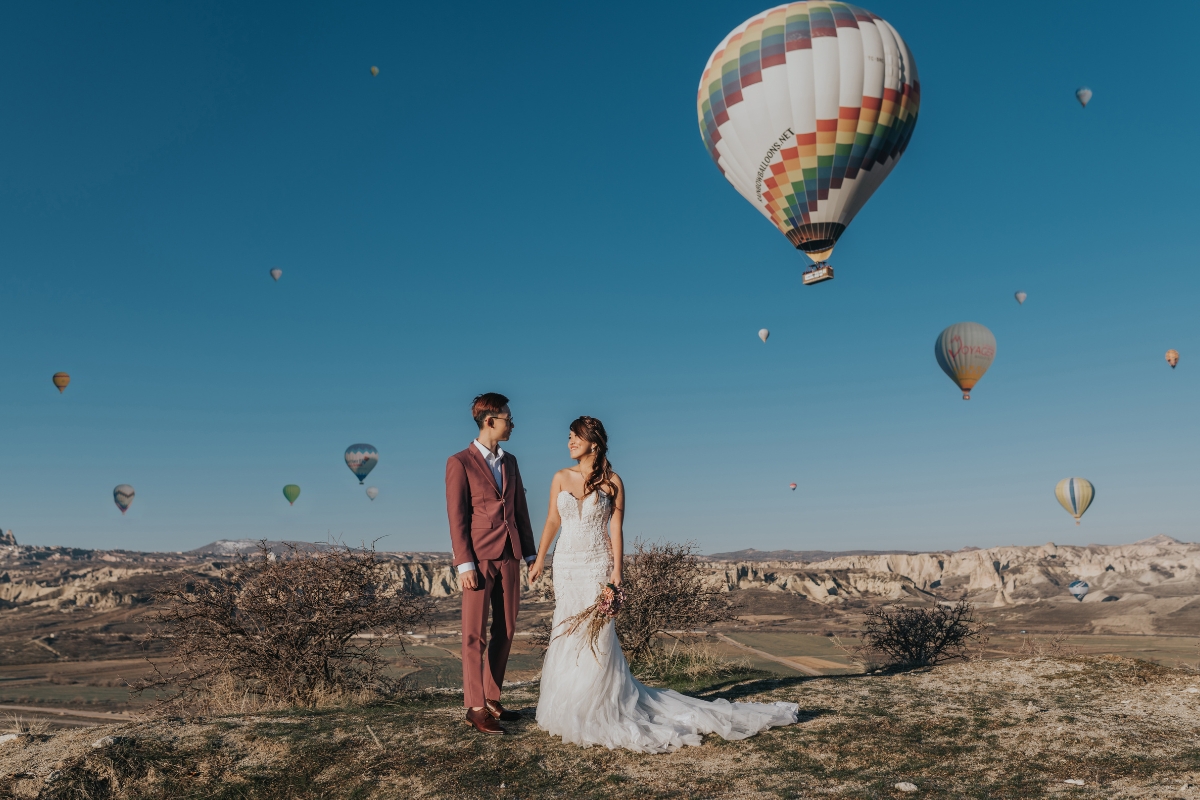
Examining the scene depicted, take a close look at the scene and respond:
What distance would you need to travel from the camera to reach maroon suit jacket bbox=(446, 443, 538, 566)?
21.1ft

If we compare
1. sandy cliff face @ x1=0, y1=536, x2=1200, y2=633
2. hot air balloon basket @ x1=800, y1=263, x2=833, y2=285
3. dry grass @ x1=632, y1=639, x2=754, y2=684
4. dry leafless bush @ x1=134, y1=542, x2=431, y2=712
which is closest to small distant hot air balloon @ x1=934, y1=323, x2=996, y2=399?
hot air balloon basket @ x1=800, y1=263, x2=833, y2=285

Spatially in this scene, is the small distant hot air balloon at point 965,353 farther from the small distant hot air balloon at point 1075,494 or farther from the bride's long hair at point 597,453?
the bride's long hair at point 597,453

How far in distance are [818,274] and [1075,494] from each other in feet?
232

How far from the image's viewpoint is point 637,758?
571cm

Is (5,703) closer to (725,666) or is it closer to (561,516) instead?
(725,666)

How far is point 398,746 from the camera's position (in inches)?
234

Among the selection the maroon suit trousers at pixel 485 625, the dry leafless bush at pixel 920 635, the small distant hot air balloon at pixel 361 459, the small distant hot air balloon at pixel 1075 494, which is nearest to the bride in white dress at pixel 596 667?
the maroon suit trousers at pixel 485 625

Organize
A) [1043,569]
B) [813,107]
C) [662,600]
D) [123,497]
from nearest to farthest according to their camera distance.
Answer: [662,600], [813,107], [123,497], [1043,569]

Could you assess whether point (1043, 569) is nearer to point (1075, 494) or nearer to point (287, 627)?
point (1075, 494)


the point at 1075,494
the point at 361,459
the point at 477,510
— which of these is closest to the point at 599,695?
the point at 477,510

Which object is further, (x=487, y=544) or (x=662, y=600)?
(x=662, y=600)

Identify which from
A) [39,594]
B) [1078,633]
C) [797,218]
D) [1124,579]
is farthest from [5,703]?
[1124,579]

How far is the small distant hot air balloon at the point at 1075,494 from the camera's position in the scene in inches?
3268

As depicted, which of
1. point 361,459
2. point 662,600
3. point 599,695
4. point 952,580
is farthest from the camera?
point 952,580
